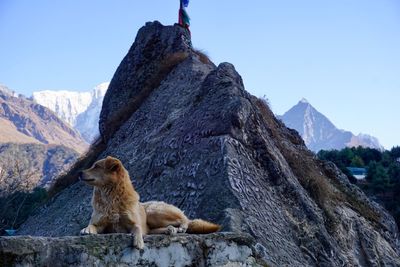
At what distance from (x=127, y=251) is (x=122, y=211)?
105 centimetres

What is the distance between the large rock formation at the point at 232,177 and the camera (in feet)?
37.7

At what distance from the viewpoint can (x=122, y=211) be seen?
7.62 m

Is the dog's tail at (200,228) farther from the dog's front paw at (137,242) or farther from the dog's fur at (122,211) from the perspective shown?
the dog's front paw at (137,242)

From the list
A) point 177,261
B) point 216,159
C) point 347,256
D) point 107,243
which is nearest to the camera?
point 107,243

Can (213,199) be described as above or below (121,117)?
below

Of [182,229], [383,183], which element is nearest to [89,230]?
[182,229]

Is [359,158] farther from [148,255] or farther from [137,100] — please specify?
[148,255]

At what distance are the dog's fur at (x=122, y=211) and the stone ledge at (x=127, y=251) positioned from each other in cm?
42

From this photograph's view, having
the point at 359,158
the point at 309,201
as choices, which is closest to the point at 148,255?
the point at 309,201

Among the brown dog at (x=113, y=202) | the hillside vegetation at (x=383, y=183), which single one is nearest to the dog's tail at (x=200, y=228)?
the brown dog at (x=113, y=202)

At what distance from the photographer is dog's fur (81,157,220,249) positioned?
7.56m

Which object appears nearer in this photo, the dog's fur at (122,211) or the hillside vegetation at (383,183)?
the dog's fur at (122,211)

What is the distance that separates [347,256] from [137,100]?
9916mm

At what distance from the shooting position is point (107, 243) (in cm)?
656
